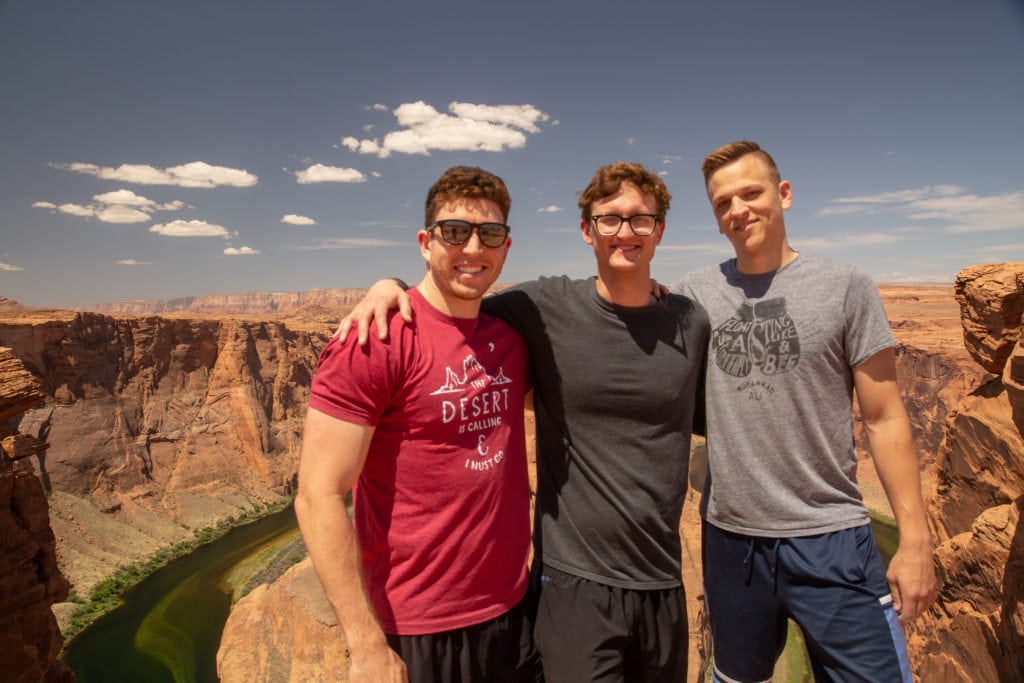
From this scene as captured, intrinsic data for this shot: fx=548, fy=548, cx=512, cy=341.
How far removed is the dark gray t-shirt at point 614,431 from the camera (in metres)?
3.81

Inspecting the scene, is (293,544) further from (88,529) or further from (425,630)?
(425,630)

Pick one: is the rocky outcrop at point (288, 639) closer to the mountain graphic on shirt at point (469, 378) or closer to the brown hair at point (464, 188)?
the mountain graphic on shirt at point (469, 378)

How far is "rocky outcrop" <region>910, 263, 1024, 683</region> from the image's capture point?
7965mm

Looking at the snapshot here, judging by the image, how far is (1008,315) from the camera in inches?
425

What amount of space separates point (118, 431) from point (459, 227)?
6051cm

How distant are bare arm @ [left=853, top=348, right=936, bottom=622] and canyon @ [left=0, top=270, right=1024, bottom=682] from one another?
15.3ft

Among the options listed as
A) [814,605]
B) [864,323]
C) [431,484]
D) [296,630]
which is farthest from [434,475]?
[296,630]

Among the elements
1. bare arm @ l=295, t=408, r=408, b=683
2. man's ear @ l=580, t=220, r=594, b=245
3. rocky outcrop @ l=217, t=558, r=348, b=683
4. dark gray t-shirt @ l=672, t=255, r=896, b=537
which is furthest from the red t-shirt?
rocky outcrop @ l=217, t=558, r=348, b=683

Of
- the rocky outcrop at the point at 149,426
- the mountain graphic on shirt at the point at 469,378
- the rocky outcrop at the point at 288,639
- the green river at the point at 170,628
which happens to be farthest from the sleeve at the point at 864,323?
the rocky outcrop at the point at 149,426

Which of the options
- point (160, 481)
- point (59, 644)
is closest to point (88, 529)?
point (160, 481)

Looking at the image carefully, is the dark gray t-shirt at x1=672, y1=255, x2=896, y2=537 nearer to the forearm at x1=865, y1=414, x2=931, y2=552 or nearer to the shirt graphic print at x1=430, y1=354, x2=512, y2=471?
the forearm at x1=865, y1=414, x2=931, y2=552

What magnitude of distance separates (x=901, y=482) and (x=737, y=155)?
254cm

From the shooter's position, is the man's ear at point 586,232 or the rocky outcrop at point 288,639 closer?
the man's ear at point 586,232

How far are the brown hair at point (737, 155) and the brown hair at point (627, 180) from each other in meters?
0.43
